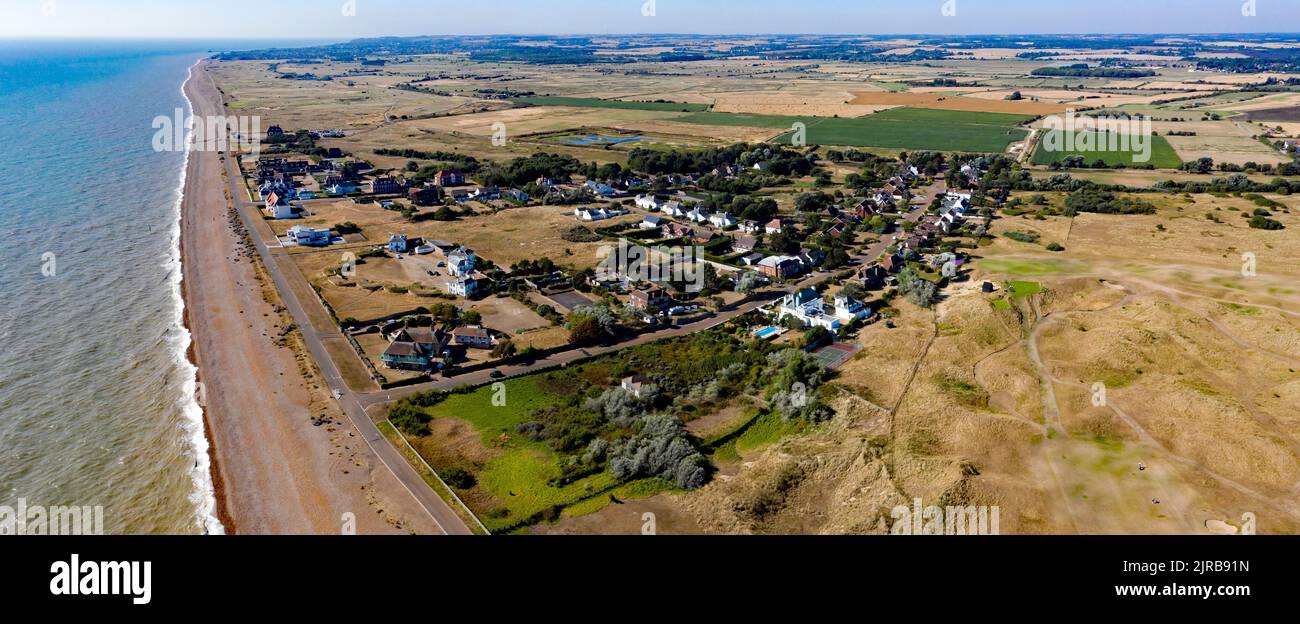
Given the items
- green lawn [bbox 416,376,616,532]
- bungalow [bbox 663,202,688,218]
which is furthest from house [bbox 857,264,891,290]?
green lawn [bbox 416,376,616,532]

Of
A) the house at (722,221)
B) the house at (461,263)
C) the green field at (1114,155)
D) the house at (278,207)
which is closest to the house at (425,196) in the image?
the house at (278,207)

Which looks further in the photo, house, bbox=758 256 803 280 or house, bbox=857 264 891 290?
house, bbox=758 256 803 280

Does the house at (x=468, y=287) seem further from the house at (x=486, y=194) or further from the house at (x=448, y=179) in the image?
the house at (x=448, y=179)

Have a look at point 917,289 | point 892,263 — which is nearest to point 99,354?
point 917,289

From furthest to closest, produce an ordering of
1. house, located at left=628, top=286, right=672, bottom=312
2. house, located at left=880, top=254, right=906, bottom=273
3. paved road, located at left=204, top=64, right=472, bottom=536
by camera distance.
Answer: house, located at left=880, top=254, right=906, bottom=273 < house, located at left=628, top=286, right=672, bottom=312 < paved road, located at left=204, top=64, right=472, bottom=536

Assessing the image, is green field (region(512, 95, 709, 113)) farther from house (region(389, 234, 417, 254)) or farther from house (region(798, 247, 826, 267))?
house (region(389, 234, 417, 254))

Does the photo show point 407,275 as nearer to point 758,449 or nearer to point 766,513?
point 758,449

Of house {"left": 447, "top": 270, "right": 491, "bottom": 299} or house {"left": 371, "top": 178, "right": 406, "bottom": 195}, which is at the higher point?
house {"left": 371, "top": 178, "right": 406, "bottom": 195}

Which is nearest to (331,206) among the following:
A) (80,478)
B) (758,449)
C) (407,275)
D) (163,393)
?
(407,275)
